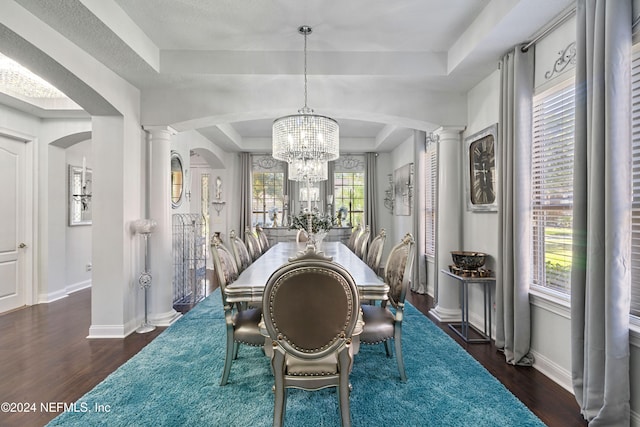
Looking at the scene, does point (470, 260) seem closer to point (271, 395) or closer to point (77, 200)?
point (271, 395)

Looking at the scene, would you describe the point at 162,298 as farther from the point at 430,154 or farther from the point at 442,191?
the point at 430,154

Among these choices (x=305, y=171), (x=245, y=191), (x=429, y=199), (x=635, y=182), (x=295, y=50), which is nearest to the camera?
(x=635, y=182)

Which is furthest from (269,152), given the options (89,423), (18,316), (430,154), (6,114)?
(89,423)

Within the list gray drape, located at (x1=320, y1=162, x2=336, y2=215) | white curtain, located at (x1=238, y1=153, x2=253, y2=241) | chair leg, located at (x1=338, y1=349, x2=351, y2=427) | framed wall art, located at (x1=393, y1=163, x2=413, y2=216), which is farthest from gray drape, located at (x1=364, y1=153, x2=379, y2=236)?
chair leg, located at (x1=338, y1=349, x2=351, y2=427)

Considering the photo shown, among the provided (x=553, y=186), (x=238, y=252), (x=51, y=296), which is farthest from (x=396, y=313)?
(x=51, y=296)

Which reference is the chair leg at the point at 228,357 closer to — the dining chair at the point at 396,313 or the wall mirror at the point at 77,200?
the dining chair at the point at 396,313

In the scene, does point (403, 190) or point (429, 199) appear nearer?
point (429, 199)

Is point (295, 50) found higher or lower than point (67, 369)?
higher

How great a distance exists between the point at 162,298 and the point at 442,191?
3500 mm

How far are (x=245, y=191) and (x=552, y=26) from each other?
6.03 meters

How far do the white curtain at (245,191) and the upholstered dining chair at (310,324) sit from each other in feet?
19.1

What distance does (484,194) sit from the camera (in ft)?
11.2

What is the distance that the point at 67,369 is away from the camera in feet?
8.68

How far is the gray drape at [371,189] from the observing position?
295 inches
